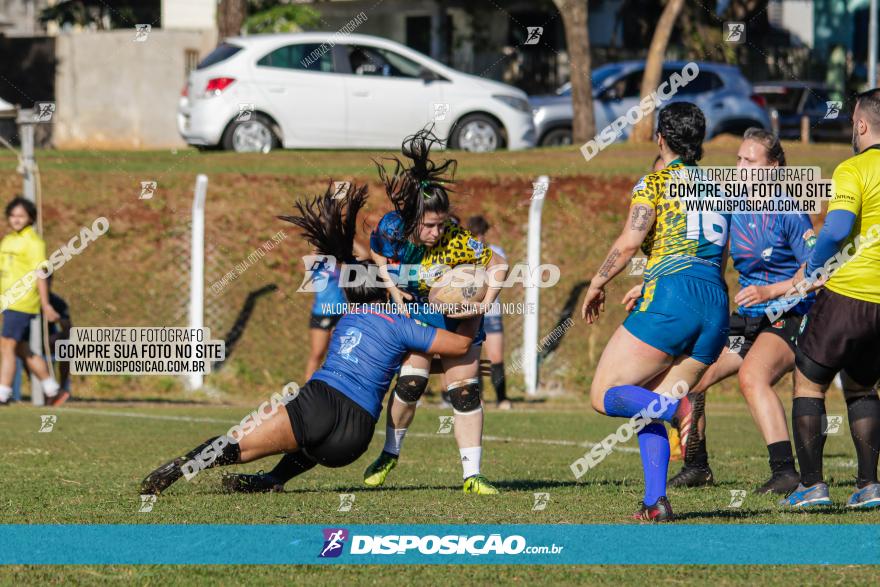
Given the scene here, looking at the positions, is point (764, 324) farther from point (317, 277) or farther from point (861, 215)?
point (317, 277)

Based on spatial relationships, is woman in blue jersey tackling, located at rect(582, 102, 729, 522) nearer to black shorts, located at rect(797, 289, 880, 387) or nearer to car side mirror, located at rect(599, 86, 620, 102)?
black shorts, located at rect(797, 289, 880, 387)

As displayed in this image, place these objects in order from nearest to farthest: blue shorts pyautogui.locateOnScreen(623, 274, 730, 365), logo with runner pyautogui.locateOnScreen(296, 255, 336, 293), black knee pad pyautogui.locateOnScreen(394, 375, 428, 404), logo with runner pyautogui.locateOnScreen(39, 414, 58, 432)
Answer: blue shorts pyautogui.locateOnScreen(623, 274, 730, 365) → black knee pad pyautogui.locateOnScreen(394, 375, 428, 404) → logo with runner pyautogui.locateOnScreen(39, 414, 58, 432) → logo with runner pyautogui.locateOnScreen(296, 255, 336, 293)

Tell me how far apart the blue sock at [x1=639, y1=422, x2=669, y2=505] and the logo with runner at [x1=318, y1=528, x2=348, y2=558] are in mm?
1619

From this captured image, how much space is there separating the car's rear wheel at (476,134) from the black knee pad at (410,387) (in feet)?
45.2

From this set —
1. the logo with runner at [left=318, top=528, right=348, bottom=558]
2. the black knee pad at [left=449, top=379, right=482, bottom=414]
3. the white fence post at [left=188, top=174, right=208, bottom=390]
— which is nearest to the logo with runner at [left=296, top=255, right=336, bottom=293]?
the white fence post at [left=188, top=174, right=208, bottom=390]

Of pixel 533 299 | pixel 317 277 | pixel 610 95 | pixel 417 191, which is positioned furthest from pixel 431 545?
pixel 610 95

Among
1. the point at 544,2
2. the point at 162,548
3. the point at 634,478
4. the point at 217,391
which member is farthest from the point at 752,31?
the point at 162,548

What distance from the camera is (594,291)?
7125 mm

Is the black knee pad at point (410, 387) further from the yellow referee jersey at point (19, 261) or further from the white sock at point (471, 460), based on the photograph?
the yellow referee jersey at point (19, 261)

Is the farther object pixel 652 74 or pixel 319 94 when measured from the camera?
pixel 652 74

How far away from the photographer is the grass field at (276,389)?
22.4 ft

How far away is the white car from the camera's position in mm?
20688

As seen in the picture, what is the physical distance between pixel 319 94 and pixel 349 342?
531 inches

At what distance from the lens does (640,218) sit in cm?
698
